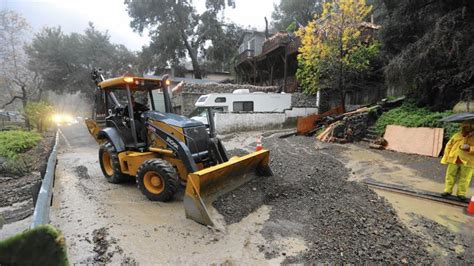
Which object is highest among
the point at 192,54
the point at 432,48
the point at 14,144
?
the point at 192,54

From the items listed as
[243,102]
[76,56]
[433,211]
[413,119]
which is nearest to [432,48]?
[413,119]

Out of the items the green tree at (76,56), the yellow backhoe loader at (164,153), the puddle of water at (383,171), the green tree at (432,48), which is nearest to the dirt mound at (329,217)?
the yellow backhoe loader at (164,153)

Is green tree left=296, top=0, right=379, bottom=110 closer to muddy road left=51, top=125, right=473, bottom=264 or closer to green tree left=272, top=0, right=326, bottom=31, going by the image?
muddy road left=51, top=125, right=473, bottom=264

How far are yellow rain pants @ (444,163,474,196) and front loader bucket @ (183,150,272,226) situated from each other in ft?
10.9

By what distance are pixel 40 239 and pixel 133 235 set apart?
2045 mm

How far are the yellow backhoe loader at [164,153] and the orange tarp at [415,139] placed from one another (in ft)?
18.8

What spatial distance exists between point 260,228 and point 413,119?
7.79 m

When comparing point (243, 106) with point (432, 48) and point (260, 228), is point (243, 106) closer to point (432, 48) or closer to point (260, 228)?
point (432, 48)

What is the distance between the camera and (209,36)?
84.3 ft

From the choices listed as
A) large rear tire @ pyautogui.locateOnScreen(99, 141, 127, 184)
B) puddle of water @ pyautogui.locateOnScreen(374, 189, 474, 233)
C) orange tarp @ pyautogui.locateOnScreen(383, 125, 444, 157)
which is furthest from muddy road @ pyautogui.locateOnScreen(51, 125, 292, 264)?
orange tarp @ pyautogui.locateOnScreen(383, 125, 444, 157)

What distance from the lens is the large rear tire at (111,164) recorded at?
493 cm

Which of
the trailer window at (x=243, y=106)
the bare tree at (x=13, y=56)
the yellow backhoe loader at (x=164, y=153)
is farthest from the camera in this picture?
the bare tree at (x=13, y=56)

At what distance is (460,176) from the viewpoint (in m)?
4.12

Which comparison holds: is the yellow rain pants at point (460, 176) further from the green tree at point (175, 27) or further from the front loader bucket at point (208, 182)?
the green tree at point (175, 27)
